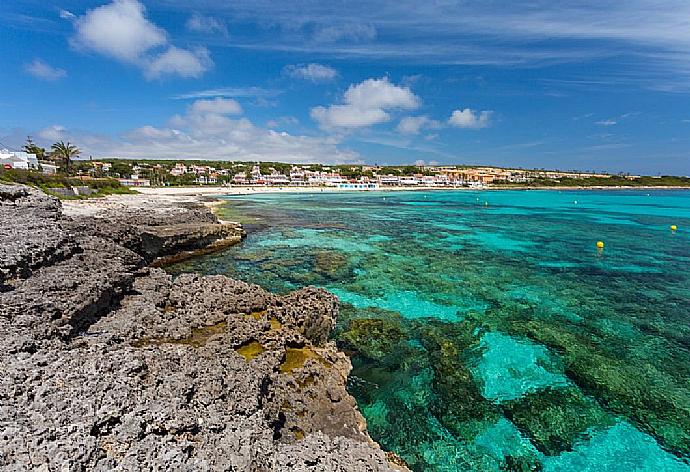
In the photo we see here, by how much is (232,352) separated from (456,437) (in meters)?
4.78

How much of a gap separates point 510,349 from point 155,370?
382 inches

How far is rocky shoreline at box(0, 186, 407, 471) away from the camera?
4008mm

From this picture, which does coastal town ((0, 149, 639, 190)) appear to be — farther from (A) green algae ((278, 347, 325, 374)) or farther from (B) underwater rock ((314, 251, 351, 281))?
(A) green algae ((278, 347, 325, 374))

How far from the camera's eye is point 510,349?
11094mm

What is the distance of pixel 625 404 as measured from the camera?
8.51m

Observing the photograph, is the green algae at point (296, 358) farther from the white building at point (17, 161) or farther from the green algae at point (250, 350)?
the white building at point (17, 161)

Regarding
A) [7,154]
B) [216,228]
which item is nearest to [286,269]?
[216,228]

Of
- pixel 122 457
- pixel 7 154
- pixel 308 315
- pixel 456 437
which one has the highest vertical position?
pixel 7 154

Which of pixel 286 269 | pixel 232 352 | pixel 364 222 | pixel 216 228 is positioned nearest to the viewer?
pixel 232 352

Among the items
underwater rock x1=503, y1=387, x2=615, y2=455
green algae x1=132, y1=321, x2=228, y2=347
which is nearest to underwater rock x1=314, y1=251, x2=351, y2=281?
green algae x1=132, y1=321, x2=228, y2=347

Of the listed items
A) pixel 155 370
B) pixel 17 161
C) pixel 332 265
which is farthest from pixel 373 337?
pixel 17 161

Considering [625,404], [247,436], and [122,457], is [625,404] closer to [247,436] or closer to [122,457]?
[247,436]

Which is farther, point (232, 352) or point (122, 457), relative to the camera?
point (232, 352)

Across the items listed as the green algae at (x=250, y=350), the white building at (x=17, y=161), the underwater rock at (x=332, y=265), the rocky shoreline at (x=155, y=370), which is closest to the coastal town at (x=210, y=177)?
the white building at (x=17, y=161)
